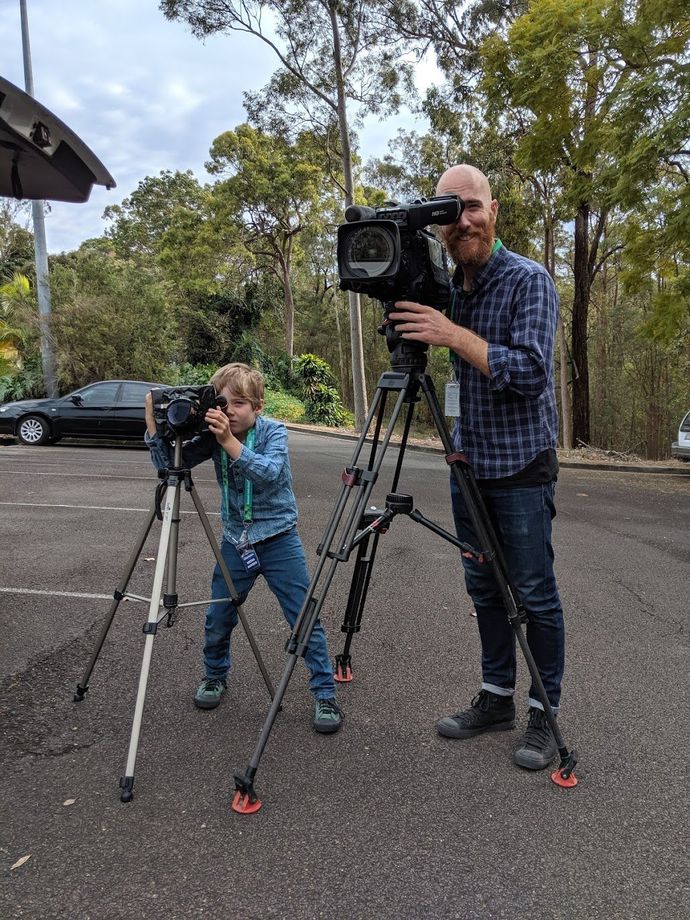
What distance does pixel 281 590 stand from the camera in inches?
115

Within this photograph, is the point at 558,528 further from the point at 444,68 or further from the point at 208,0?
the point at 208,0

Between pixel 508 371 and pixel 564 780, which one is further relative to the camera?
pixel 564 780

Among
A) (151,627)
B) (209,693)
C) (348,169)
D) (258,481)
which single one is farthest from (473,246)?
(348,169)

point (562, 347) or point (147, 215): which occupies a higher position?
point (147, 215)

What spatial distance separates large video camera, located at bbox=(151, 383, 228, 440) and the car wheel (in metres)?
12.1

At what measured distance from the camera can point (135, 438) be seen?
13242 millimetres

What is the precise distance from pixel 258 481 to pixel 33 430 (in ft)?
40.6

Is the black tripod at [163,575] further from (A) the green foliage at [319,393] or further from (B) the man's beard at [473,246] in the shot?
(A) the green foliage at [319,393]

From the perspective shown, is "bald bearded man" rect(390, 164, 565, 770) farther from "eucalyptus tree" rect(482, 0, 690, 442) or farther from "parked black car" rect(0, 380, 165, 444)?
"parked black car" rect(0, 380, 165, 444)

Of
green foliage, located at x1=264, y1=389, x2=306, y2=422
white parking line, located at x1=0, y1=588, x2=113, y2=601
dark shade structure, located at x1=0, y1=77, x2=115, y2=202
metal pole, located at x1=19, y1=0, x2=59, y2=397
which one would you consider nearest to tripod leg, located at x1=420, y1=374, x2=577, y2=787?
dark shade structure, located at x1=0, y1=77, x2=115, y2=202

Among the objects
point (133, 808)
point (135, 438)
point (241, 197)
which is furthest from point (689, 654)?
point (241, 197)

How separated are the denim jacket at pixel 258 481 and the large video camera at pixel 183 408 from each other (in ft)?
0.61

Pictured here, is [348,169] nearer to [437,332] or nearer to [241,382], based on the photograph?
[241,382]

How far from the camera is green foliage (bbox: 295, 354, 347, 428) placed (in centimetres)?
2603
